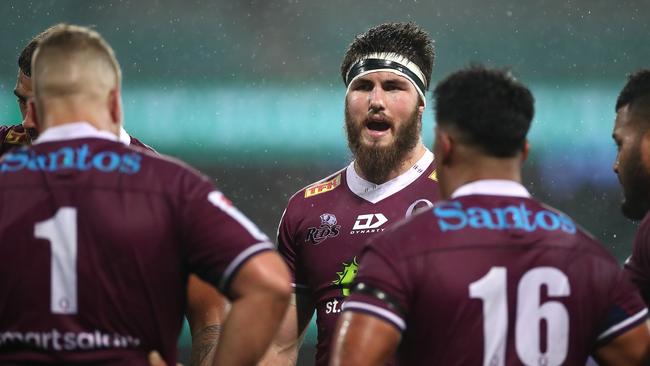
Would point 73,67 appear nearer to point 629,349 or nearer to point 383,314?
point 383,314

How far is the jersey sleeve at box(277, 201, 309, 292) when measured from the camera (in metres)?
4.36

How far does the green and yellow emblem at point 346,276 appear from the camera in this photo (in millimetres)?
4176

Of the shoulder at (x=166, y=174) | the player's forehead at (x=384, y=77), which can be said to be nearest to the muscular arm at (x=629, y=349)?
the shoulder at (x=166, y=174)

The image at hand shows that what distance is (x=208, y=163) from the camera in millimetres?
7859

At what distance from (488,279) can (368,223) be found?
64.7 inches

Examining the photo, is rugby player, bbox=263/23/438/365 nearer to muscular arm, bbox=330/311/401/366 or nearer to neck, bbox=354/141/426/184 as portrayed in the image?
neck, bbox=354/141/426/184

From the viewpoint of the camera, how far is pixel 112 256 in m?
2.56

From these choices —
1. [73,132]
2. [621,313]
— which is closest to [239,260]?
[73,132]

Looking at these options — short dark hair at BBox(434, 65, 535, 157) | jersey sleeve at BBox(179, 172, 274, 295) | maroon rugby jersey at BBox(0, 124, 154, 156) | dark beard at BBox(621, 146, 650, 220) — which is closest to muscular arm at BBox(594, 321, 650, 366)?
short dark hair at BBox(434, 65, 535, 157)

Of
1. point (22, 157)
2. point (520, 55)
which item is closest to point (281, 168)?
point (520, 55)

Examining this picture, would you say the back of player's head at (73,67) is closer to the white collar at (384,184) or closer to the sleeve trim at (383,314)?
the sleeve trim at (383,314)

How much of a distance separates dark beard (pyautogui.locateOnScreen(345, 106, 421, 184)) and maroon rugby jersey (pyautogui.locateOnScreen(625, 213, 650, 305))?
146 cm

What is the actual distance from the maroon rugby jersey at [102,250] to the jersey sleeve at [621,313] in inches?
37.5

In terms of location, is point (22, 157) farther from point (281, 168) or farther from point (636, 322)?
point (281, 168)
